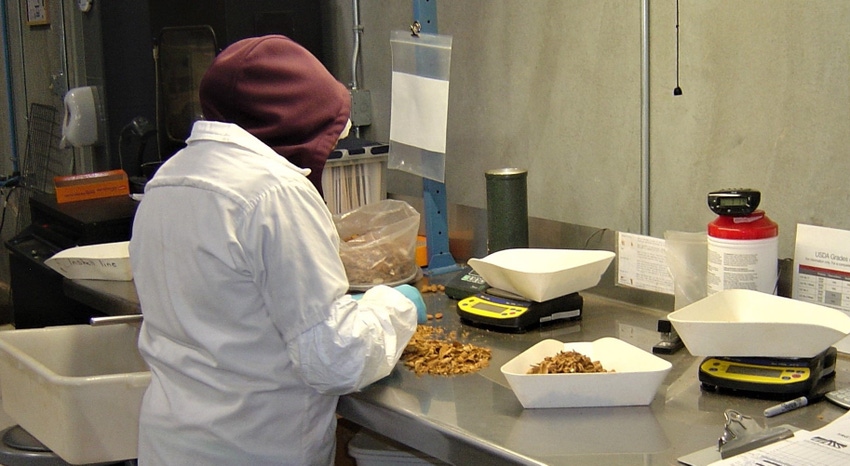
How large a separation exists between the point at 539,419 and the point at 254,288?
1.68 ft

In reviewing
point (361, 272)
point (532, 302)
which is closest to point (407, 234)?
point (361, 272)

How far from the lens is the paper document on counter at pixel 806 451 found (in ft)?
4.09

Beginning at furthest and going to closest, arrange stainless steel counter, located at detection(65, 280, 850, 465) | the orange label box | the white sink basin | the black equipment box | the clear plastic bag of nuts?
the orange label box, the black equipment box, the clear plastic bag of nuts, the white sink basin, stainless steel counter, located at detection(65, 280, 850, 465)

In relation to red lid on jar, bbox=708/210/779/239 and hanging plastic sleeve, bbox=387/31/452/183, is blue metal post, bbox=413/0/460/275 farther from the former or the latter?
red lid on jar, bbox=708/210/779/239

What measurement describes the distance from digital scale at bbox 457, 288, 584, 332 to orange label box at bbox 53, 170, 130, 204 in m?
1.60

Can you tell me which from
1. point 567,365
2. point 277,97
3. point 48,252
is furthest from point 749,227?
point 48,252

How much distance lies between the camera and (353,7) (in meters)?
3.03

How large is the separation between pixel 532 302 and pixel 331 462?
544 mm

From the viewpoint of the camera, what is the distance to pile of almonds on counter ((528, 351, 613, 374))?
1542mm

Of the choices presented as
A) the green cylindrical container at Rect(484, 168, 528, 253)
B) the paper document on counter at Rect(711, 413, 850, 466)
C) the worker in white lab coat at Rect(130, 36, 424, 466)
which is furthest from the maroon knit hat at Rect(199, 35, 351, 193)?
the paper document on counter at Rect(711, 413, 850, 466)

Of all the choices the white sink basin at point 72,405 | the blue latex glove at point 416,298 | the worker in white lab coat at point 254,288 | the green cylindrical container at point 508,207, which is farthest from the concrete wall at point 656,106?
the white sink basin at point 72,405

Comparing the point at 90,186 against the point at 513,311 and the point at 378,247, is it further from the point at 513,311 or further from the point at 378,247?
Answer: the point at 513,311

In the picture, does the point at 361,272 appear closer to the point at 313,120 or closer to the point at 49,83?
the point at 313,120

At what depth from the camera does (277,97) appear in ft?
5.31
